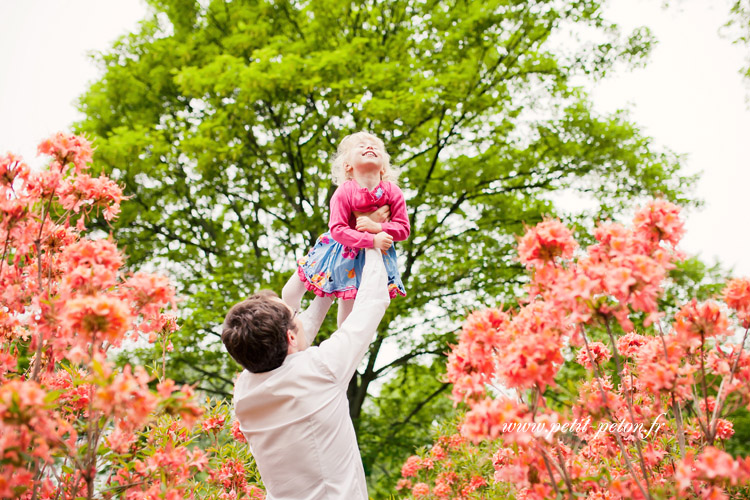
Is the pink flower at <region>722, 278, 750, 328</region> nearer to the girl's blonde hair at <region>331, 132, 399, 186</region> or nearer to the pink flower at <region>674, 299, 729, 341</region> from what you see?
the pink flower at <region>674, 299, 729, 341</region>

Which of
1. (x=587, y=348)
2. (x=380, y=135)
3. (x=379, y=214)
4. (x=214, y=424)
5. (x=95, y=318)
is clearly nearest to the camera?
(x=95, y=318)

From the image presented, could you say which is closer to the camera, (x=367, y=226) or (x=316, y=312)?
(x=367, y=226)

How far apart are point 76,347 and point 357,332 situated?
103 centimetres

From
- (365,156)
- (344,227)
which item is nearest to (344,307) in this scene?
(344,227)

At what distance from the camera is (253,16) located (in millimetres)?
8562

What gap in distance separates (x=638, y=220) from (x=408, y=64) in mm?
7386

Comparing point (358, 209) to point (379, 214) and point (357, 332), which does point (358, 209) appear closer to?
point (379, 214)

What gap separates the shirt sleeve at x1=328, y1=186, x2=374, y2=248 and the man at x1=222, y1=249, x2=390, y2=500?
2.34ft

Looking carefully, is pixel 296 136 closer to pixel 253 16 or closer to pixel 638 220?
pixel 253 16

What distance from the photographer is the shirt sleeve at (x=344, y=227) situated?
2748mm

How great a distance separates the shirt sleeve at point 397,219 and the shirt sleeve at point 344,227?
198mm

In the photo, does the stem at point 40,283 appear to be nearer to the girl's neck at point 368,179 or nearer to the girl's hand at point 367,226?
the girl's hand at point 367,226

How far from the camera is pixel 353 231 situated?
9.11ft

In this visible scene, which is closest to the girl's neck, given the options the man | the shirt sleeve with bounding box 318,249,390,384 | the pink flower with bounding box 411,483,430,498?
the shirt sleeve with bounding box 318,249,390,384
